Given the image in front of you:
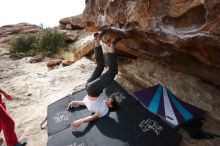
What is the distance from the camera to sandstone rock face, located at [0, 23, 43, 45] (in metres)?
21.8

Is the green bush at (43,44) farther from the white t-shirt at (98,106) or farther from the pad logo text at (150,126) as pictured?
the pad logo text at (150,126)

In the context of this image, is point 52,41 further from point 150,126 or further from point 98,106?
point 150,126

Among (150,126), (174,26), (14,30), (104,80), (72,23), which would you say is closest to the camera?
(174,26)

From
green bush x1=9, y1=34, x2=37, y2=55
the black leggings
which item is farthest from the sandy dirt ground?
green bush x1=9, y1=34, x2=37, y2=55

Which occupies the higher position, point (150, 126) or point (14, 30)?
point (150, 126)

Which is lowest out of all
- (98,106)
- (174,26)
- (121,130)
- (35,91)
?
(35,91)

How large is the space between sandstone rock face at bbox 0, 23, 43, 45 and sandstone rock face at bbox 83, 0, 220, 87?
1770 cm

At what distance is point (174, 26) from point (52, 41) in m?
14.4

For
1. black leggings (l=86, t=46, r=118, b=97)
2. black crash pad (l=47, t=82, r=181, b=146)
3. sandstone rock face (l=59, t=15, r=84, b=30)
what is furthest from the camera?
sandstone rock face (l=59, t=15, r=84, b=30)

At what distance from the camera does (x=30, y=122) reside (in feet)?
22.6

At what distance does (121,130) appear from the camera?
5117 mm

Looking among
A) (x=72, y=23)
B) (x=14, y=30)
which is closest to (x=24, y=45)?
(x=72, y=23)

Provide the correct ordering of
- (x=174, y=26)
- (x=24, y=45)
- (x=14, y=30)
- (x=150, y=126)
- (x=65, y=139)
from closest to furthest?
(x=174, y=26), (x=150, y=126), (x=65, y=139), (x=24, y=45), (x=14, y=30)

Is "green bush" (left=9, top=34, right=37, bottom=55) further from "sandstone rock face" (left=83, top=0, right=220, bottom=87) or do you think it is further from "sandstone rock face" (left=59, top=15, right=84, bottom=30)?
"sandstone rock face" (left=83, top=0, right=220, bottom=87)
